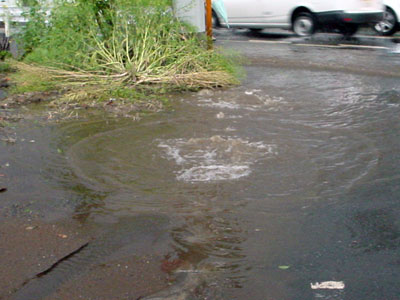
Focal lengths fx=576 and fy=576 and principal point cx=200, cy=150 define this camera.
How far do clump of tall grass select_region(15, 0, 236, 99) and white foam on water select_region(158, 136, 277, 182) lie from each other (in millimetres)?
3120

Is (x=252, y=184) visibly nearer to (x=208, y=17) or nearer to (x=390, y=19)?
(x=208, y=17)

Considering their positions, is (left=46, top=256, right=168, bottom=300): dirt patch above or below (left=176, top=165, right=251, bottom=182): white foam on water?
below

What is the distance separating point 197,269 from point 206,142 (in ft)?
9.81

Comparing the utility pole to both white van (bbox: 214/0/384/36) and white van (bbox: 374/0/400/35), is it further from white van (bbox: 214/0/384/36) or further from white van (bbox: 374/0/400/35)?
white van (bbox: 374/0/400/35)

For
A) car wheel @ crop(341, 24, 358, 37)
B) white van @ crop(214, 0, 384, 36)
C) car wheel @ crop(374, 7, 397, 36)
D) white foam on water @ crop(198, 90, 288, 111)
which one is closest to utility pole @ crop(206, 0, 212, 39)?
white foam on water @ crop(198, 90, 288, 111)

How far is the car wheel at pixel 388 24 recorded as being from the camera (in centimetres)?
1655

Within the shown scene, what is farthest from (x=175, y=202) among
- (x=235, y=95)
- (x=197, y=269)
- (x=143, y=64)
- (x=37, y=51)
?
(x=37, y=51)

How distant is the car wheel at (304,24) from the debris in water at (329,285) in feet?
45.0

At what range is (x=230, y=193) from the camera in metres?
5.52

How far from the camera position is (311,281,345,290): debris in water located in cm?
390

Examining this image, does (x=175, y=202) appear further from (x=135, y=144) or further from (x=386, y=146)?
(x=386, y=146)

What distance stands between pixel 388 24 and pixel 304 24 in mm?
2404

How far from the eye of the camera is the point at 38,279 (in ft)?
13.2

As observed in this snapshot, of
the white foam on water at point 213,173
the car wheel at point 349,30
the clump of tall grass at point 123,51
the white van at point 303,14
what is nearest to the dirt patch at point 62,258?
the white foam on water at point 213,173
